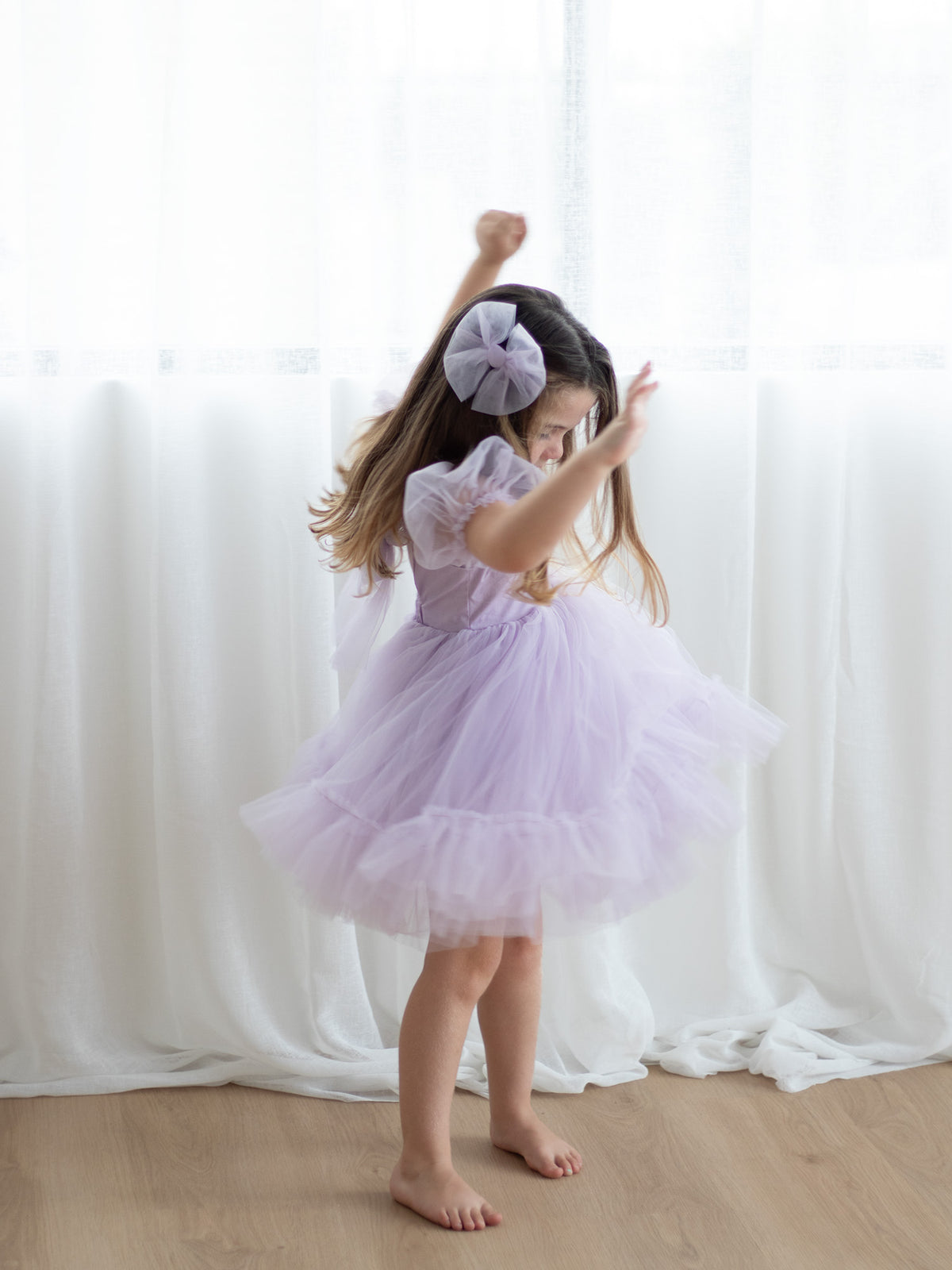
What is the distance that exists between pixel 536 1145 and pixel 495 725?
0.58m

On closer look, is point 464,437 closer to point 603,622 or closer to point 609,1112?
point 603,622

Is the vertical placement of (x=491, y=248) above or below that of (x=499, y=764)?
above

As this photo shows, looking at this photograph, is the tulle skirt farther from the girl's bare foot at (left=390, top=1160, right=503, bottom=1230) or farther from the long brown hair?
the girl's bare foot at (left=390, top=1160, right=503, bottom=1230)

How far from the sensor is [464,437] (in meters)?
1.31

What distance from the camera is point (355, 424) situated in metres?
1.63

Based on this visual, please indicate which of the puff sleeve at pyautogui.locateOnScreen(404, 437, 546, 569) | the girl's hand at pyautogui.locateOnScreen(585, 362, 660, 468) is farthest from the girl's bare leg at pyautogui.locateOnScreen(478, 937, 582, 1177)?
the girl's hand at pyautogui.locateOnScreen(585, 362, 660, 468)

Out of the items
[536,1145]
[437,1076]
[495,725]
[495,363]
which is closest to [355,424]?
[495,363]

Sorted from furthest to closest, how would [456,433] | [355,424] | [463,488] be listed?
[355,424], [456,433], [463,488]

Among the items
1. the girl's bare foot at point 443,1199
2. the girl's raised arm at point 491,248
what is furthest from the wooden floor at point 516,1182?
the girl's raised arm at point 491,248

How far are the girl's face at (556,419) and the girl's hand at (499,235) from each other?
24cm

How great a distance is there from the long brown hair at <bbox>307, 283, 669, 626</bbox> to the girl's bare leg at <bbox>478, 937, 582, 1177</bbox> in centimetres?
48

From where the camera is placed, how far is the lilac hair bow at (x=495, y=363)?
3.99 ft

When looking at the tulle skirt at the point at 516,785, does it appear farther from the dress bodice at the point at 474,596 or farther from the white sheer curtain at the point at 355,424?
A: the white sheer curtain at the point at 355,424

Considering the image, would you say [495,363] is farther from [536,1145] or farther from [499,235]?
[536,1145]
